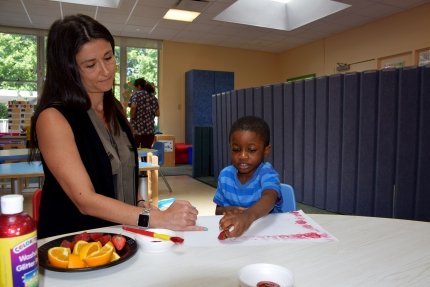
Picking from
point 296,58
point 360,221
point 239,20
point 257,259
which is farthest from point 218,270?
point 296,58

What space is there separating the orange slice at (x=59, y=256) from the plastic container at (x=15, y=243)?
0.59 ft

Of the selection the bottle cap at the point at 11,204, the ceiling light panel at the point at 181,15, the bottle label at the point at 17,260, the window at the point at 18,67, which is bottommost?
the bottle label at the point at 17,260

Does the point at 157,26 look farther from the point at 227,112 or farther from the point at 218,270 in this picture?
the point at 218,270

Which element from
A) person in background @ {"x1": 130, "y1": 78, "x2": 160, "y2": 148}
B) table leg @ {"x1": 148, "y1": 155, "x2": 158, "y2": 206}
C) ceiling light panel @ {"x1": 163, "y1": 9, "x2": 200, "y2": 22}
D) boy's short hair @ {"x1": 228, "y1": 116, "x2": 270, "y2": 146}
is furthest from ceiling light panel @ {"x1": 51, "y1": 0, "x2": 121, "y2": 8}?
boy's short hair @ {"x1": 228, "y1": 116, "x2": 270, "y2": 146}

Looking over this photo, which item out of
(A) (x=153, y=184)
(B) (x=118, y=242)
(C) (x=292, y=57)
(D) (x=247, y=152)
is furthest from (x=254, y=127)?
(C) (x=292, y=57)

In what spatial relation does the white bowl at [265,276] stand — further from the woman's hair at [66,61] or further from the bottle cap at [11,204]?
the woman's hair at [66,61]

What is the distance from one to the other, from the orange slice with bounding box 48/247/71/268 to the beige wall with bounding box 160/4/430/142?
668 centimetres

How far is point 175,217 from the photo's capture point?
94 centimetres

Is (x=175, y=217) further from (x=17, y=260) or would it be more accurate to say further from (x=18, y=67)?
(x=18, y=67)

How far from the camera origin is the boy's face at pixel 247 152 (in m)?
1.46

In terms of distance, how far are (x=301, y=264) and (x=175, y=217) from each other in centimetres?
35

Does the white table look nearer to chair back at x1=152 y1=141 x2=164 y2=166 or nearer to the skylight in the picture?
chair back at x1=152 y1=141 x2=164 y2=166

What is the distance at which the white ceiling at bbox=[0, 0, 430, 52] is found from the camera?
5813mm

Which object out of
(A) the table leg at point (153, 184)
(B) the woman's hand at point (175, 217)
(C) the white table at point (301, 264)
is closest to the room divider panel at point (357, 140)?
(A) the table leg at point (153, 184)
